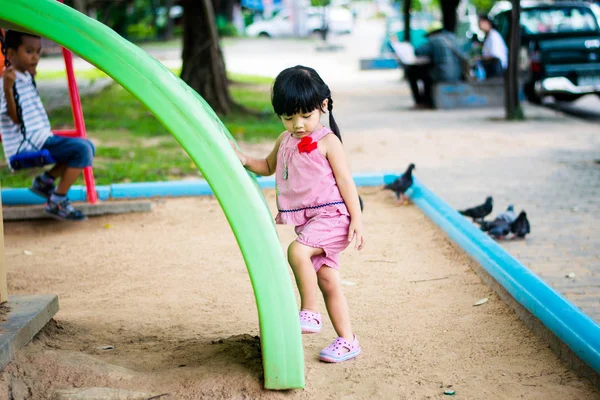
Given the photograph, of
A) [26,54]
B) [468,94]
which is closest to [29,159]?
[26,54]

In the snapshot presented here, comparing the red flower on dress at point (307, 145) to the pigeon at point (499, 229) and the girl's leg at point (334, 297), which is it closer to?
the girl's leg at point (334, 297)

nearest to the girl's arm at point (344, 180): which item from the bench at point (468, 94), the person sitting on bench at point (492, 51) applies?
the bench at point (468, 94)

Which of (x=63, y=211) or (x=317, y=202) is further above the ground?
(x=317, y=202)

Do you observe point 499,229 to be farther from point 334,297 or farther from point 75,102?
point 75,102

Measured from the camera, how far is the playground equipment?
19.2ft

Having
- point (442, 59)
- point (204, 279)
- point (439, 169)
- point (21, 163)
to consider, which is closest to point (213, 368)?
point (204, 279)

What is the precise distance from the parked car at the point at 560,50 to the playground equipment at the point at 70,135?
1006 centimetres

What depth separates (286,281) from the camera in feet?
10.3

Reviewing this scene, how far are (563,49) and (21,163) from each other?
11084mm

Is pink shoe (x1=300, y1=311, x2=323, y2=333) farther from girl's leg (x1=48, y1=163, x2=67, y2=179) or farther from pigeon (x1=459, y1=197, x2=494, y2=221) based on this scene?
girl's leg (x1=48, y1=163, x2=67, y2=179)

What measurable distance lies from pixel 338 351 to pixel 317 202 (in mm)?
662

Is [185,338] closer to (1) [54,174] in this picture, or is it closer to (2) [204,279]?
(2) [204,279]

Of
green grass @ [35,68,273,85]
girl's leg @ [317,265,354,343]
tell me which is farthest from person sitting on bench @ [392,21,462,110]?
girl's leg @ [317,265,354,343]

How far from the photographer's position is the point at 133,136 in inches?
429
